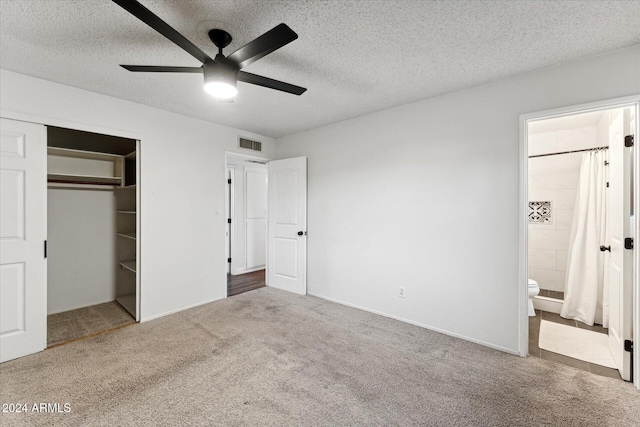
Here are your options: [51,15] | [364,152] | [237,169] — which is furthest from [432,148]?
[237,169]

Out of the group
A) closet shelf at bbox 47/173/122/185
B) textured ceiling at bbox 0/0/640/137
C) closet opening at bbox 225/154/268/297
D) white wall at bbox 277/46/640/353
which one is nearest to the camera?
textured ceiling at bbox 0/0/640/137

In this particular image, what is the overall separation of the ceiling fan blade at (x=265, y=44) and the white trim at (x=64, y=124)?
2104mm

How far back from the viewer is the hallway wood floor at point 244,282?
443cm

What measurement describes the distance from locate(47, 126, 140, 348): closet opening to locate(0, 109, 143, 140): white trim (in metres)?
0.17

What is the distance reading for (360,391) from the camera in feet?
6.54

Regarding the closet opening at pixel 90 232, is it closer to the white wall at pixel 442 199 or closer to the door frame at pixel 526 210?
the white wall at pixel 442 199

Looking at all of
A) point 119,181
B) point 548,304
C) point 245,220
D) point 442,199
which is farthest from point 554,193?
point 119,181

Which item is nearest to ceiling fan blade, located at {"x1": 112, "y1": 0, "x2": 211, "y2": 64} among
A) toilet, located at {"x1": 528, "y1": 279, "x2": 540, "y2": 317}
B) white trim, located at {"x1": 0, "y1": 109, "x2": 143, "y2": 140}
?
white trim, located at {"x1": 0, "y1": 109, "x2": 143, "y2": 140}

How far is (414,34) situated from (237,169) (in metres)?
4.38

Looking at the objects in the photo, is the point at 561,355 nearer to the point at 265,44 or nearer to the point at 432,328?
the point at 432,328

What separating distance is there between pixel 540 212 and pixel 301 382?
4.18 m

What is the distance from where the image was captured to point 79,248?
361 centimetres

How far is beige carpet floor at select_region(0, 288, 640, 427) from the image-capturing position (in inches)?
68.9

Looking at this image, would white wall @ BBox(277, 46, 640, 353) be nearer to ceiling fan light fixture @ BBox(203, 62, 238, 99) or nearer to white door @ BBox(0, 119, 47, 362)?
ceiling fan light fixture @ BBox(203, 62, 238, 99)
